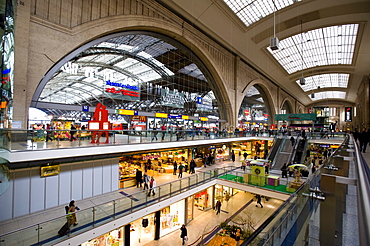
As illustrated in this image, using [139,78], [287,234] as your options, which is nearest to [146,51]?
Answer: [139,78]

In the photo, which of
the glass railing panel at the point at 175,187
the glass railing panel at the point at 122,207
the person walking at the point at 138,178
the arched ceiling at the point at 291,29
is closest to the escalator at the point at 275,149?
the glass railing panel at the point at 175,187

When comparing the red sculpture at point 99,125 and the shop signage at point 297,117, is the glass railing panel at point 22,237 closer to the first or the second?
the red sculpture at point 99,125

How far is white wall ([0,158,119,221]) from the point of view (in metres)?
8.30

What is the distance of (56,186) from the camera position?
31.1 ft

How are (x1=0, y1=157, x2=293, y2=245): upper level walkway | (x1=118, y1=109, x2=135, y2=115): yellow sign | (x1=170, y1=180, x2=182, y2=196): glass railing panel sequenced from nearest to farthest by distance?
(x1=0, y1=157, x2=293, y2=245): upper level walkway → (x1=170, y1=180, x2=182, y2=196): glass railing panel → (x1=118, y1=109, x2=135, y2=115): yellow sign

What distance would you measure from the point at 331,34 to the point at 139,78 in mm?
25450

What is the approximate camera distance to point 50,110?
41.6 feet

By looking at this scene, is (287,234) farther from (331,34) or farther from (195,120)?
(331,34)

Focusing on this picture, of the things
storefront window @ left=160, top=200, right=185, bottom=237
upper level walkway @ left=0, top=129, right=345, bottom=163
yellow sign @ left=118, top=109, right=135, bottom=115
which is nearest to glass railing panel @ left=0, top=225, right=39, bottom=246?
upper level walkway @ left=0, top=129, right=345, bottom=163

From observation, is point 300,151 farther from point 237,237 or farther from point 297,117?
point 237,237

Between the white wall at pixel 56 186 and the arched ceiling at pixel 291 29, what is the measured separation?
1391cm

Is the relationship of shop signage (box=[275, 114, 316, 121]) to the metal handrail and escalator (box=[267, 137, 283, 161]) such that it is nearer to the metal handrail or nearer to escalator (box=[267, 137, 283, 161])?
escalator (box=[267, 137, 283, 161])

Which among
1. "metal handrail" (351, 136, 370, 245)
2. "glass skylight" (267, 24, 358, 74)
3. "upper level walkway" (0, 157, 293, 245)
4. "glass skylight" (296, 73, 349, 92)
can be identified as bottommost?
"upper level walkway" (0, 157, 293, 245)

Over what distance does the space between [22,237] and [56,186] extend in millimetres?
4019
